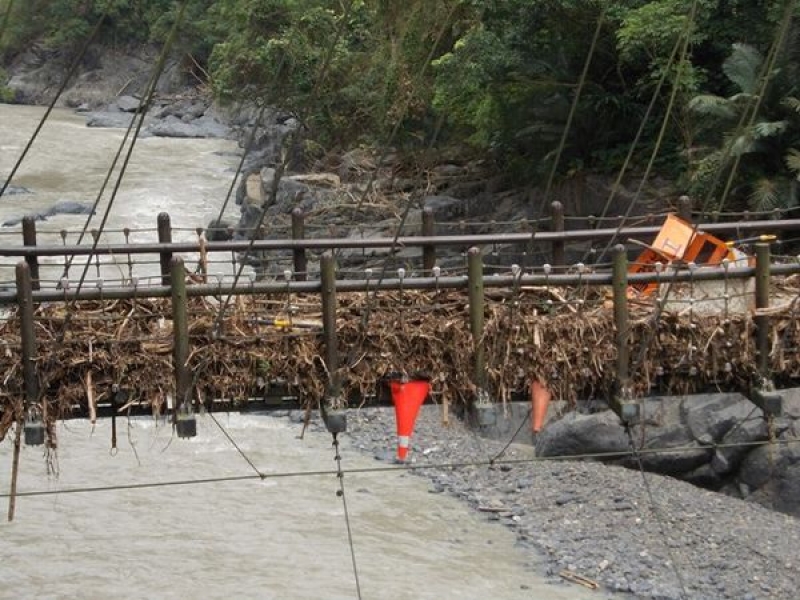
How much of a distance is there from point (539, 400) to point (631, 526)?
636 centimetres

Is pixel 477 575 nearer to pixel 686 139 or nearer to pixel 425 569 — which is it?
pixel 425 569

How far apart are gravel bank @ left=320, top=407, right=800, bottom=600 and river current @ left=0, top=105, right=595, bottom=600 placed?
40 centimetres

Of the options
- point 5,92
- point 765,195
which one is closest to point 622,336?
point 765,195

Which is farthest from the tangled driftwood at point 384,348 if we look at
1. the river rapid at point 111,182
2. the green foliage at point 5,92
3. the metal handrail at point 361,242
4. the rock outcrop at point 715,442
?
the green foliage at point 5,92

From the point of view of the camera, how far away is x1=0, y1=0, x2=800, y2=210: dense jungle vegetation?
18688 millimetres

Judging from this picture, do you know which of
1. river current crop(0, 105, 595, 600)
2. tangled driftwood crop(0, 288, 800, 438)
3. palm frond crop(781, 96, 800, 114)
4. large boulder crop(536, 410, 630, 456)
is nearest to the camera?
tangled driftwood crop(0, 288, 800, 438)

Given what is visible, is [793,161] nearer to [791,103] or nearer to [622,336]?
[791,103]

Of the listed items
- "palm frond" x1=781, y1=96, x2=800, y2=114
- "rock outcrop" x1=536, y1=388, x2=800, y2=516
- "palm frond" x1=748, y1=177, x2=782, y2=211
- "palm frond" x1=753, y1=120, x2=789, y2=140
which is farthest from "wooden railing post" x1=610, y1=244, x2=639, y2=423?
"palm frond" x1=781, y1=96, x2=800, y2=114

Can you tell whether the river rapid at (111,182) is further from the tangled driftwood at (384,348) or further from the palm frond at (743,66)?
the tangled driftwood at (384,348)

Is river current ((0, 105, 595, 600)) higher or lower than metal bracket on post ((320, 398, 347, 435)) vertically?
lower

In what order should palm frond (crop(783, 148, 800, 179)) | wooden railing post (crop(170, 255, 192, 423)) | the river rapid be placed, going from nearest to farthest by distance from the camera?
wooden railing post (crop(170, 255, 192, 423)) → palm frond (crop(783, 148, 800, 179)) → the river rapid

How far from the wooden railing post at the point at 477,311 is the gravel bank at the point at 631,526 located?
5.40 metres

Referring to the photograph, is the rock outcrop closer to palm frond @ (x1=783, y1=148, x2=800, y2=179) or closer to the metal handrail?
palm frond @ (x1=783, y1=148, x2=800, y2=179)

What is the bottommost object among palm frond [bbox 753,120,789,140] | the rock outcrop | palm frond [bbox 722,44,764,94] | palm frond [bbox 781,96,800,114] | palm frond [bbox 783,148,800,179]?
the rock outcrop
